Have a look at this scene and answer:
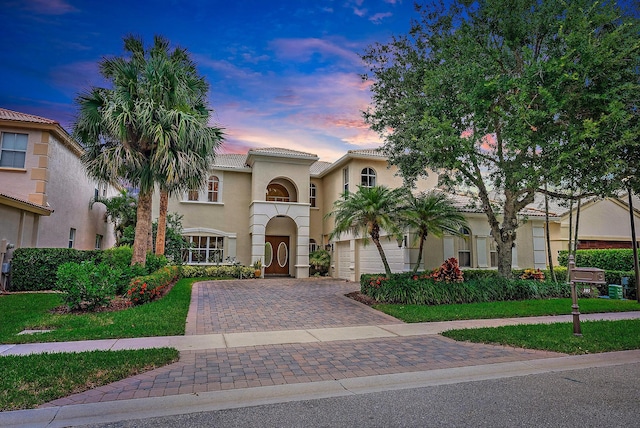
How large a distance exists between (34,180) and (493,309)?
1763cm

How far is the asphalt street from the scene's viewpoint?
12.8ft

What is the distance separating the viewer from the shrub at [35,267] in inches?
530

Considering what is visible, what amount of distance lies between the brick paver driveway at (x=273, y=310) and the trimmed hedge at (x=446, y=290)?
971 mm

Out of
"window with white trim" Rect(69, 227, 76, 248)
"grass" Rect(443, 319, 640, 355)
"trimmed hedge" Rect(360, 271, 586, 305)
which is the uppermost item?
"window with white trim" Rect(69, 227, 76, 248)

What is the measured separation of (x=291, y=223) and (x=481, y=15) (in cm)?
1548

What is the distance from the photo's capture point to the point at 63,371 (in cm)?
513

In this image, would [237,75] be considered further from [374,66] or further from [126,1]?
[374,66]

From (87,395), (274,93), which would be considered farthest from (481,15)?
(87,395)

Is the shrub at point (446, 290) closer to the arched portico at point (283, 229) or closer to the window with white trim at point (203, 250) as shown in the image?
the arched portico at point (283, 229)

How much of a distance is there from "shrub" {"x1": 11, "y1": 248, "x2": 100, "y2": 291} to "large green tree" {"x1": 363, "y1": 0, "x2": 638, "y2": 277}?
13.3 metres

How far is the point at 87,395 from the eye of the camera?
4.54 metres

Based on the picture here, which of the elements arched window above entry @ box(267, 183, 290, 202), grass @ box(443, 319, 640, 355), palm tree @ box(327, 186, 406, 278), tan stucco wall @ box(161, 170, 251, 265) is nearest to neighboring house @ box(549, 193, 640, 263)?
palm tree @ box(327, 186, 406, 278)

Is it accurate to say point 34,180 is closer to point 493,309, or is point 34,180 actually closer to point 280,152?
point 280,152

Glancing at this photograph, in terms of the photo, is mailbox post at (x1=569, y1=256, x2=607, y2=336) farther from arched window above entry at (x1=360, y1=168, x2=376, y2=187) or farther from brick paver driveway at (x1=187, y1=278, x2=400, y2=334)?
arched window above entry at (x1=360, y1=168, x2=376, y2=187)
